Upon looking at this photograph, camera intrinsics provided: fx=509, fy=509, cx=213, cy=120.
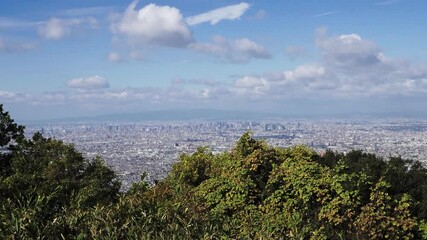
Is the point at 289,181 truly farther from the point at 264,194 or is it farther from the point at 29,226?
the point at 29,226

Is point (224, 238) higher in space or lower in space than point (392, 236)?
higher

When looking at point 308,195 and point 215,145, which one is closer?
point 308,195

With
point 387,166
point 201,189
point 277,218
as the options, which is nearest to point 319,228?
point 277,218

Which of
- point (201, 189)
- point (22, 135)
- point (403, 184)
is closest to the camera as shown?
point (403, 184)

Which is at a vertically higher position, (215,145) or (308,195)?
(308,195)

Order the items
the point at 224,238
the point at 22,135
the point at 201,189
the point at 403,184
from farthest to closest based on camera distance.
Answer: the point at 22,135 → the point at 201,189 → the point at 403,184 → the point at 224,238

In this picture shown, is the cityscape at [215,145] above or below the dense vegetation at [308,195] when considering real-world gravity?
below

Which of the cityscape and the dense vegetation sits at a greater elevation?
the dense vegetation

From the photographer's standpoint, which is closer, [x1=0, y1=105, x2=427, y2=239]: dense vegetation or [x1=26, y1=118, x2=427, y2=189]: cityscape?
[x1=0, y1=105, x2=427, y2=239]: dense vegetation

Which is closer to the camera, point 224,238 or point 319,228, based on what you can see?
point 224,238

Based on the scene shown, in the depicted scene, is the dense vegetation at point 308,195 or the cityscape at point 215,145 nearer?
the dense vegetation at point 308,195

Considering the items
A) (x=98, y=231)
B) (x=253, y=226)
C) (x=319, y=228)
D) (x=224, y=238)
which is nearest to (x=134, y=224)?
(x=98, y=231)
